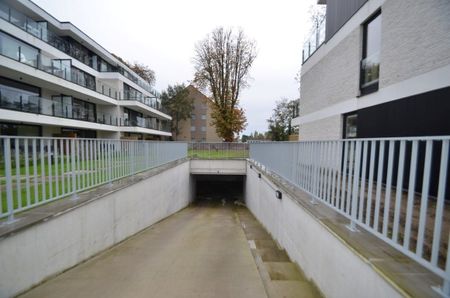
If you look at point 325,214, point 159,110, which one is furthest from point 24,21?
point 325,214

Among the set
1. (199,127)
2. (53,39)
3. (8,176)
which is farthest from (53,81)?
(199,127)

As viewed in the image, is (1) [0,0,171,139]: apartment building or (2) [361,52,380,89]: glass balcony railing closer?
(2) [361,52,380,89]: glass balcony railing

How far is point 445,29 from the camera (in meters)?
4.73

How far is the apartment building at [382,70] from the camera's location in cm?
488

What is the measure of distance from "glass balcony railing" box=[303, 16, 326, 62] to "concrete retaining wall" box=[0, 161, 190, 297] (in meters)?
10.4

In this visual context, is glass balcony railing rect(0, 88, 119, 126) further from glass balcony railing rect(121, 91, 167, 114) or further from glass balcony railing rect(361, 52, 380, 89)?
glass balcony railing rect(361, 52, 380, 89)

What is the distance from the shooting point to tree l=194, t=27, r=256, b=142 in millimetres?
23922

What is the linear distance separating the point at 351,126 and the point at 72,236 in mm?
9200

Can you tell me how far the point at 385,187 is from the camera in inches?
130

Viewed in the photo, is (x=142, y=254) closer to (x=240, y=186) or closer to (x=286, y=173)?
(x=286, y=173)

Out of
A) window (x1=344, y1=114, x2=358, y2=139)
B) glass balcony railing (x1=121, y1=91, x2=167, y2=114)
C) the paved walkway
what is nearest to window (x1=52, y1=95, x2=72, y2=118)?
glass balcony railing (x1=121, y1=91, x2=167, y2=114)

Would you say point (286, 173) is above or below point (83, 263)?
above

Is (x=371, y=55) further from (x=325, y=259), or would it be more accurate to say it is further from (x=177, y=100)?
(x=177, y=100)

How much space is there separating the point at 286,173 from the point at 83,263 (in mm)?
4732
